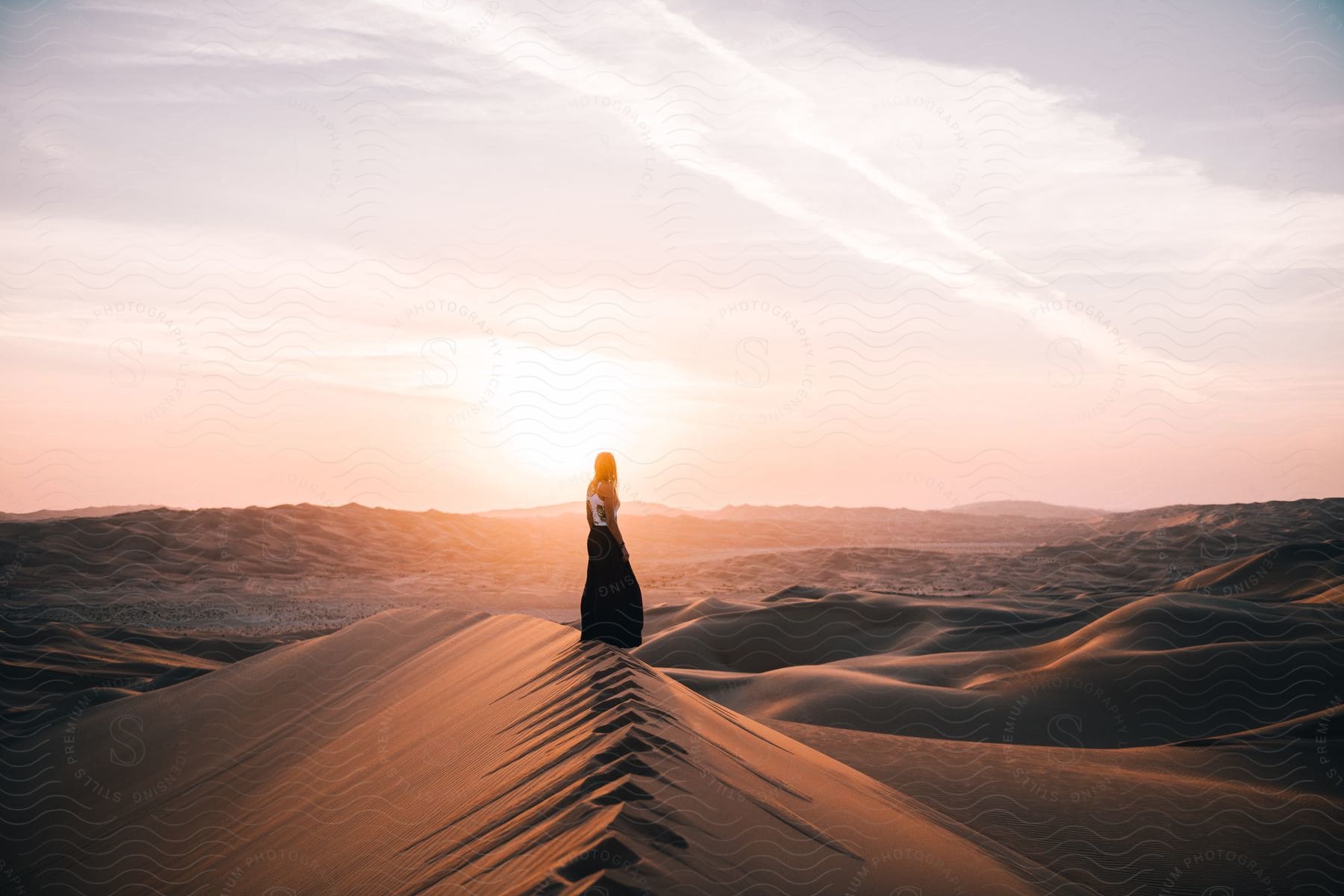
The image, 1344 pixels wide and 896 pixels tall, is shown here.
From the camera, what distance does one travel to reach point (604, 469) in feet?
21.4

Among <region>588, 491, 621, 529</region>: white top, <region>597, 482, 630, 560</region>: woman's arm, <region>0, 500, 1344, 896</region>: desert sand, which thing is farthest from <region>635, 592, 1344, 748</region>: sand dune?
<region>588, 491, 621, 529</region>: white top

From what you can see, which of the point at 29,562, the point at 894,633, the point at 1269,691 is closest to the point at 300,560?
the point at 29,562

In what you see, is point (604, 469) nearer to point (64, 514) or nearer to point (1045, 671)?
point (1045, 671)

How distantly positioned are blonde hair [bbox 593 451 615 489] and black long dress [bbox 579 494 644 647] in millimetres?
241

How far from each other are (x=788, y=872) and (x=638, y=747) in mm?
866

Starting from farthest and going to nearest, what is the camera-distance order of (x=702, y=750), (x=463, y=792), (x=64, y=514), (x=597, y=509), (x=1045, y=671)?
(x=64, y=514)
(x=1045, y=671)
(x=597, y=509)
(x=463, y=792)
(x=702, y=750)

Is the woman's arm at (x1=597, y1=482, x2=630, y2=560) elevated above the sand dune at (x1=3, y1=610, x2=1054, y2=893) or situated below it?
above

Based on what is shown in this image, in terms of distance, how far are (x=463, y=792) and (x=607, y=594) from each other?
2640 mm

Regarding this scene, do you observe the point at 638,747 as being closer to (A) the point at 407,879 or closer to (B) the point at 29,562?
(A) the point at 407,879

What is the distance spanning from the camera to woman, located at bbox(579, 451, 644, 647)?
6441mm

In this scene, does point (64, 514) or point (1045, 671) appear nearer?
point (1045, 671)

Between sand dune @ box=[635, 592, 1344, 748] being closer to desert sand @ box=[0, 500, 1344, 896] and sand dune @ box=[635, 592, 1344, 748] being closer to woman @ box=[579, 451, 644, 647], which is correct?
desert sand @ box=[0, 500, 1344, 896]

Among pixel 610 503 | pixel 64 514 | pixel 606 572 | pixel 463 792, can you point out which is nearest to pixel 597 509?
pixel 610 503

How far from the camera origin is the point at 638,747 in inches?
139
